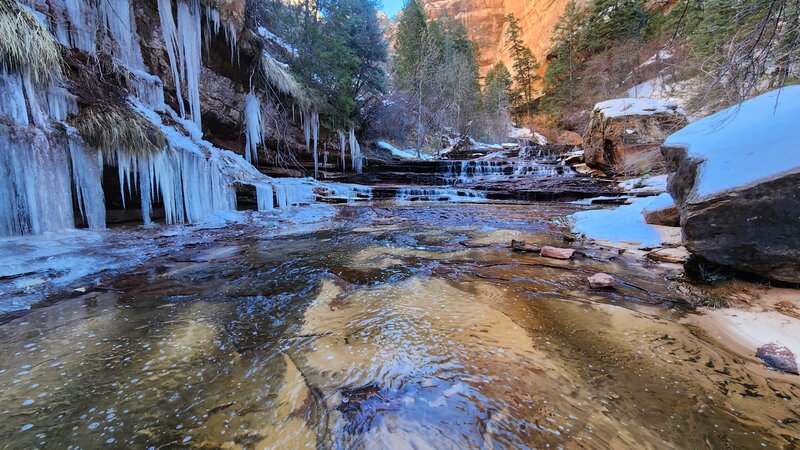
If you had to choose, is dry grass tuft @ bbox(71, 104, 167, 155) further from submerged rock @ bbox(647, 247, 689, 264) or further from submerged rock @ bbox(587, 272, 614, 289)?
submerged rock @ bbox(647, 247, 689, 264)

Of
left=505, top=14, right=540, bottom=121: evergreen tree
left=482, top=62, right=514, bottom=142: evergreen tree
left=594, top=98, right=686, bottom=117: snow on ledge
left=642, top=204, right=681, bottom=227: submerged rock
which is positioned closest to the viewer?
left=642, top=204, right=681, bottom=227: submerged rock

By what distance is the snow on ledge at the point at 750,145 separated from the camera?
7.48 feet

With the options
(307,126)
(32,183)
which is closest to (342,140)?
(307,126)

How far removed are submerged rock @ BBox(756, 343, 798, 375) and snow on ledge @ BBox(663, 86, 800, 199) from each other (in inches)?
47.4

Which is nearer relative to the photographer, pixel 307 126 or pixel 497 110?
pixel 307 126

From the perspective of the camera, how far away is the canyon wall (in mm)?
39125

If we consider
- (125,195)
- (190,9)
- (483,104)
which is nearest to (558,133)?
(483,104)

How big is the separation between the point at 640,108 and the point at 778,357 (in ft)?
37.0

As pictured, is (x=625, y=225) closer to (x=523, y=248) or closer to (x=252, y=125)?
(x=523, y=248)

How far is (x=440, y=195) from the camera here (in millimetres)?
10273

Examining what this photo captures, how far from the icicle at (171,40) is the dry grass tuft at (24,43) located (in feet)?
8.29

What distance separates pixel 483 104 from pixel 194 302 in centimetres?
3546

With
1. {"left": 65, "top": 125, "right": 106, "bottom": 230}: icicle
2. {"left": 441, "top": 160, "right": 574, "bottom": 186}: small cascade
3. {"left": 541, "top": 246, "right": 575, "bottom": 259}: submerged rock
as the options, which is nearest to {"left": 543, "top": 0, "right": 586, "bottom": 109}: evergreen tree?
{"left": 441, "top": 160, "right": 574, "bottom": 186}: small cascade

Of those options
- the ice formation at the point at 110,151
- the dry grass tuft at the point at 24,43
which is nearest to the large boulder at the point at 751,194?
the ice formation at the point at 110,151
